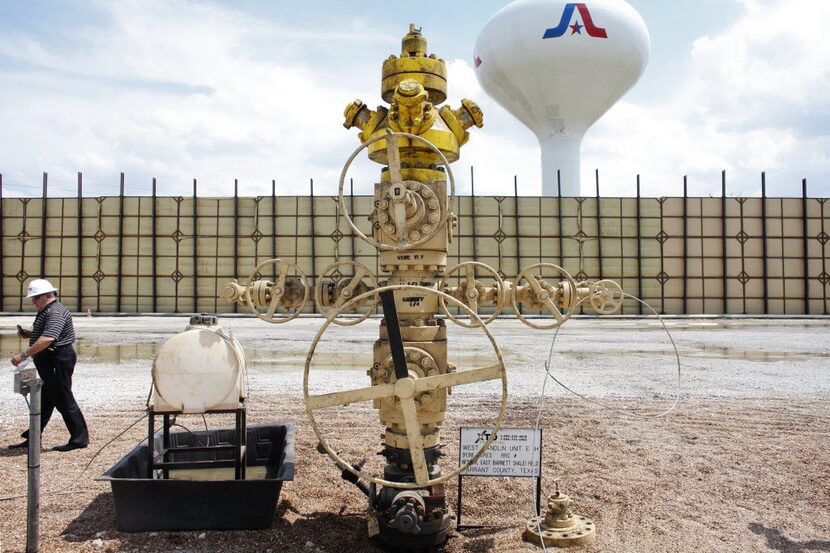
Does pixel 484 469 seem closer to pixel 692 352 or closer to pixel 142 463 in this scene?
pixel 142 463

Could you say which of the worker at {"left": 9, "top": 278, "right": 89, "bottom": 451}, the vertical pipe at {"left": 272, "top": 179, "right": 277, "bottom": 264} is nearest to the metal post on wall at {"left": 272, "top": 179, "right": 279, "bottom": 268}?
the vertical pipe at {"left": 272, "top": 179, "right": 277, "bottom": 264}

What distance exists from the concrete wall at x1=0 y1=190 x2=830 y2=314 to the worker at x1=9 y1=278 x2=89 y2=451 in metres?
20.2

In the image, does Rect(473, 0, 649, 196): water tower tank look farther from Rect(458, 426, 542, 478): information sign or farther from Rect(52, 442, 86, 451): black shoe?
Rect(458, 426, 542, 478): information sign

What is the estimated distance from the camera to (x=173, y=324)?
72.8ft

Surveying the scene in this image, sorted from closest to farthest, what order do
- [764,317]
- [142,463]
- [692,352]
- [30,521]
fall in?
[30,521]
[142,463]
[692,352]
[764,317]

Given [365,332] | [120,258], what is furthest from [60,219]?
[365,332]

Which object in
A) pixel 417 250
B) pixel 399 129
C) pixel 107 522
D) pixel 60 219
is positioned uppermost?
pixel 60 219

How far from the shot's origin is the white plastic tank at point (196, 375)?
4.37 meters

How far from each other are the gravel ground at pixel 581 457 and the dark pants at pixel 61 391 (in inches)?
9.0

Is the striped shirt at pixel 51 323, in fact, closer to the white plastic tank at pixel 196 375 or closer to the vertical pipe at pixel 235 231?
the white plastic tank at pixel 196 375

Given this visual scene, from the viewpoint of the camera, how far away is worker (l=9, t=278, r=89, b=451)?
6277mm

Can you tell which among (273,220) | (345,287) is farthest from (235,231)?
(345,287)

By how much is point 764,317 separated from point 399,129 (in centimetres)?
2667

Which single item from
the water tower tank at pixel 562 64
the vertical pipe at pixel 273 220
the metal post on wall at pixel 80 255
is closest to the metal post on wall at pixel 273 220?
the vertical pipe at pixel 273 220
